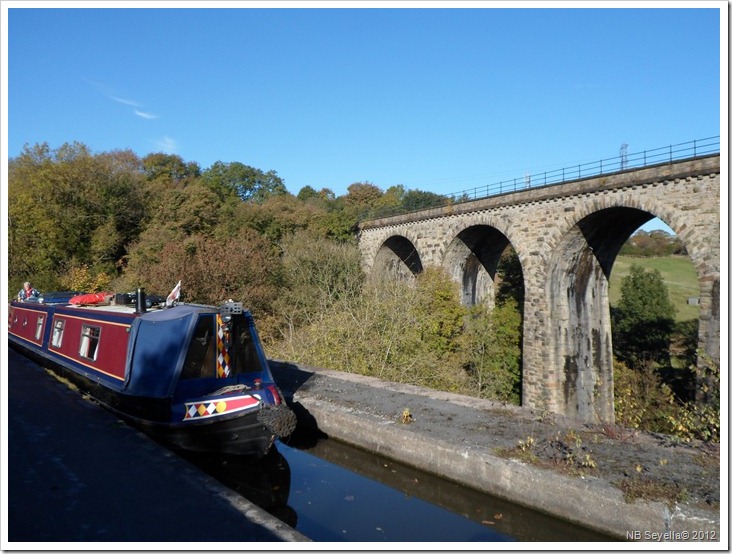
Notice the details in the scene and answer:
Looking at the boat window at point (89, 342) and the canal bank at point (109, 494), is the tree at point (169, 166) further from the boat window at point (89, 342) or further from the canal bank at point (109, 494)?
the canal bank at point (109, 494)

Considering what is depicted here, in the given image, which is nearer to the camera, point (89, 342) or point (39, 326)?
point (89, 342)

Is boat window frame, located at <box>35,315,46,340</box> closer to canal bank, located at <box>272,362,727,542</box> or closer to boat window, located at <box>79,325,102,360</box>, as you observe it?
boat window, located at <box>79,325,102,360</box>

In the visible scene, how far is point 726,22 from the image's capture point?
195 inches

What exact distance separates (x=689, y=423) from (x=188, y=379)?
506 cm

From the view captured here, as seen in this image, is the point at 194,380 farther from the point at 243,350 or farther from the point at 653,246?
the point at 653,246

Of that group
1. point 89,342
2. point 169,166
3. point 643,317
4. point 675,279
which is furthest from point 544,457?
point 169,166

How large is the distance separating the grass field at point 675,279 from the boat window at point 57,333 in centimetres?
2726

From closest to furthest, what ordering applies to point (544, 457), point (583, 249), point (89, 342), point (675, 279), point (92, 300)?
1. point (544, 457)
2. point (89, 342)
3. point (92, 300)
4. point (583, 249)
5. point (675, 279)

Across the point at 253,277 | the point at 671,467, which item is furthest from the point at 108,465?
the point at 253,277

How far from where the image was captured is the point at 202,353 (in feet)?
19.5

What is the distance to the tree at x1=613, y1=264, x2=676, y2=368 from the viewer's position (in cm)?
2548

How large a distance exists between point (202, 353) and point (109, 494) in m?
2.02

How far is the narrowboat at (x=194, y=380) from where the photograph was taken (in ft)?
18.5

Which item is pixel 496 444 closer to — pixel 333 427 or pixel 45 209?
pixel 333 427
